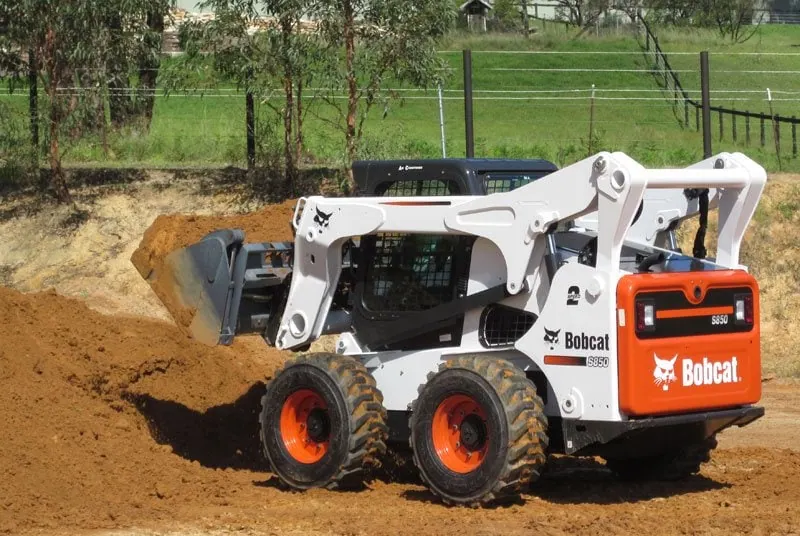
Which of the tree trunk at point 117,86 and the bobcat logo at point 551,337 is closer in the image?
the bobcat logo at point 551,337

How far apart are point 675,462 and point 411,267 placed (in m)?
2.44

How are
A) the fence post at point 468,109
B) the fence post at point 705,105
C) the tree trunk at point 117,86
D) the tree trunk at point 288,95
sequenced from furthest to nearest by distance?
the tree trunk at point 117,86 < the fence post at point 468,109 < the tree trunk at point 288,95 < the fence post at point 705,105

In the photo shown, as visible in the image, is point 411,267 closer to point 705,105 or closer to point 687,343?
point 687,343

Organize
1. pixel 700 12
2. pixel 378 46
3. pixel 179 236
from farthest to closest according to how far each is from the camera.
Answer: pixel 700 12 < pixel 378 46 < pixel 179 236

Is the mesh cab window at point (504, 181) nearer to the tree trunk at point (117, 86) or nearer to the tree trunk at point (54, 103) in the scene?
the tree trunk at point (54, 103)

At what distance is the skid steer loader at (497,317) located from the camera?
27.5ft

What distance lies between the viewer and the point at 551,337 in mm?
8609

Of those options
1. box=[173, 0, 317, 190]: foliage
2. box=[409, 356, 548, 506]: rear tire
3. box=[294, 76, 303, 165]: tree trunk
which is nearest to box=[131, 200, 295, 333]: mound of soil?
box=[294, 76, 303, 165]: tree trunk

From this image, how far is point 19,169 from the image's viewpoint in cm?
2008

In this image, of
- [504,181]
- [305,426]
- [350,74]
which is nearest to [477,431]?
[305,426]

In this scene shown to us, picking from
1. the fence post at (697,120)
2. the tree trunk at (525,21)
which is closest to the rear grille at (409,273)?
the fence post at (697,120)

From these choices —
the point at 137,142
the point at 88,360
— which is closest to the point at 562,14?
the point at 137,142

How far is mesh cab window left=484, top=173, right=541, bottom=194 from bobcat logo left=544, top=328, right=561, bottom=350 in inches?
57.7

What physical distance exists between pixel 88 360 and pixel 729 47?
3742 centimetres
